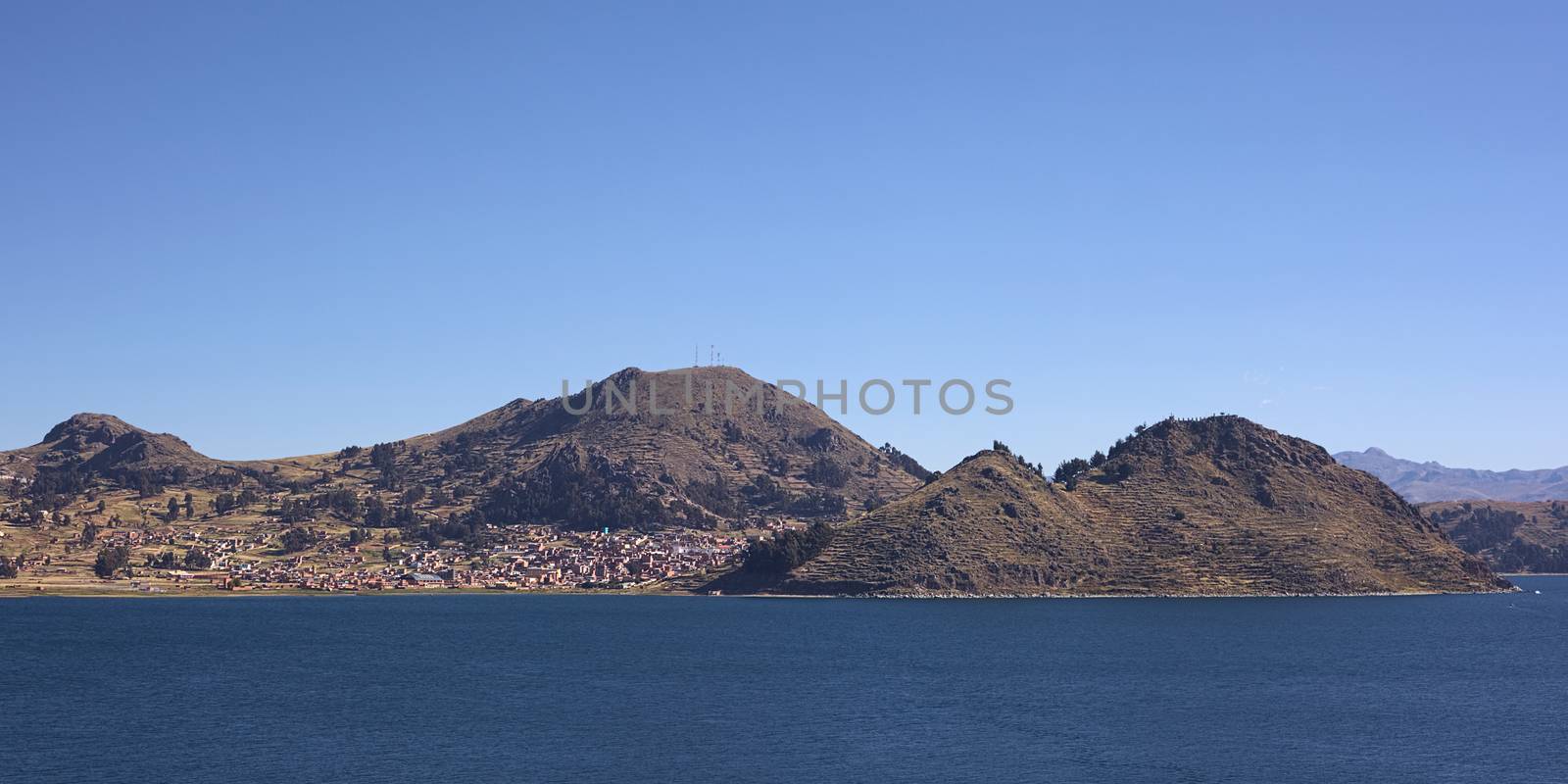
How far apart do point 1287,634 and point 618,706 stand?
3982 inches

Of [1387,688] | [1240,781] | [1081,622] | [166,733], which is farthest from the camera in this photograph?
[1081,622]

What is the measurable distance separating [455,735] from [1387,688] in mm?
80491

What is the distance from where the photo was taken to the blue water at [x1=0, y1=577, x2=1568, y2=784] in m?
79.0

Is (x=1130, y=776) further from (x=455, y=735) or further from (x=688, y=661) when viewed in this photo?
(x=688, y=661)

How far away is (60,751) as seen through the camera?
81000 millimetres

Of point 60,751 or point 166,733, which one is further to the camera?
point 166,733

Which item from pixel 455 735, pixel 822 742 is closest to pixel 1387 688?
pixel 822 742

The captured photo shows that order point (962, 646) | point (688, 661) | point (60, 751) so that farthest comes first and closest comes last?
1. point (962, 646)
2. point (688, 661)
3. point (60, 751)

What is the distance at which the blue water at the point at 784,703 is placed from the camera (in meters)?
79.0

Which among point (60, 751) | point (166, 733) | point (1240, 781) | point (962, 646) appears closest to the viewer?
point (1240, 781)

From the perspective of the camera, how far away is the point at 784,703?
104 meters

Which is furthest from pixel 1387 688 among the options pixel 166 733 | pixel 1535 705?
pixel 166 733

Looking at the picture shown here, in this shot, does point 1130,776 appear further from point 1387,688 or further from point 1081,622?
point 1081,622

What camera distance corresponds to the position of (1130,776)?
76312 millimetres
